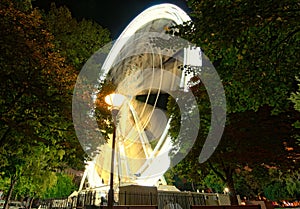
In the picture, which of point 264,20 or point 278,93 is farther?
point 278,93

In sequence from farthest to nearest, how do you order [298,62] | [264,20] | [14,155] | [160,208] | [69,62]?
1. [160,208]
2. [69,62]
3. [14,155]
4. [298,62]
5. [264,20]

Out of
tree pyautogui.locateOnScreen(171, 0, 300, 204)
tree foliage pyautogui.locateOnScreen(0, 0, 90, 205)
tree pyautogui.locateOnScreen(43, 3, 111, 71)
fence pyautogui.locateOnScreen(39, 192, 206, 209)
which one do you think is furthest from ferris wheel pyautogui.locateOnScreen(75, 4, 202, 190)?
tree pyautogui.locateOnScreen(171, 0, 300, 204)

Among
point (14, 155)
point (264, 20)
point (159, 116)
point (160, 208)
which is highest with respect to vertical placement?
point (159, 116)

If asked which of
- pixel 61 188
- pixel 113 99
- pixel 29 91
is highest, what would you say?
pixel 61 188

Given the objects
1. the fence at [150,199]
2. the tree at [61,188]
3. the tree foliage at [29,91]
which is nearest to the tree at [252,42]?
the tree foliage at [29,91]

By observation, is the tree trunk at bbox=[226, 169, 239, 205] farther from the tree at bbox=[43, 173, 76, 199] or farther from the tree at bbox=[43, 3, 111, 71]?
the tree at bbox=[43, 173, 76, 199]

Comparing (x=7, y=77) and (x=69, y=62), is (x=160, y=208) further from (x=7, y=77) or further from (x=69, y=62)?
(x=7, y=77)

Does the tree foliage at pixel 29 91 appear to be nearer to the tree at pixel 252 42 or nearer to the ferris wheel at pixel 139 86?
the tree at pixel 252 42

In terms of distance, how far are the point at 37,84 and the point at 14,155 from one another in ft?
14.2

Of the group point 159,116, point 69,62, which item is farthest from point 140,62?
point 69,62

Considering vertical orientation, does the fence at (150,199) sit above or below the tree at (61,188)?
below

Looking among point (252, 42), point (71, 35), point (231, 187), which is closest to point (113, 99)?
point (252, 42)

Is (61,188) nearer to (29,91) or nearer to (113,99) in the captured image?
(29,91)

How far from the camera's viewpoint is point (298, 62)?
6.67 m
